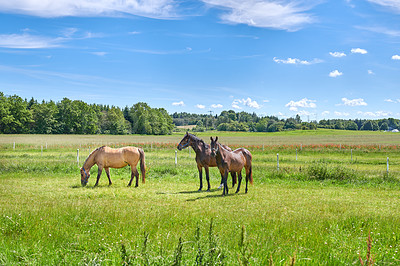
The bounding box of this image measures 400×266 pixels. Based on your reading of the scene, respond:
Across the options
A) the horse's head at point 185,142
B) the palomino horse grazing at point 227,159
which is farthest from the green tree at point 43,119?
the palomino horse grazing at point 227,159

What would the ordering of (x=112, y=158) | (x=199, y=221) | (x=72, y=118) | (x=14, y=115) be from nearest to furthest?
(x=199, y=221) < (x=112, y=158) < (x=14, y=115) < (x=72, y=118)

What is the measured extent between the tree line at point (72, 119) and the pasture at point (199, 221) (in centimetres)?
7884

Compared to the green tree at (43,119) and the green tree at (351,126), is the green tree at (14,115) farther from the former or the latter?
the green tree at (351,126)

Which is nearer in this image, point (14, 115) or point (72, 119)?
point (14, 115)

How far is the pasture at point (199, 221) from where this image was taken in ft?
15.1

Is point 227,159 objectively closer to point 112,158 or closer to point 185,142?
point 185,142

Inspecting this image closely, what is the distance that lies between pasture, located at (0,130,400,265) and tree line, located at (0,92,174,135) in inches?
3104

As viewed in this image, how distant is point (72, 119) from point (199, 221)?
97.9 m

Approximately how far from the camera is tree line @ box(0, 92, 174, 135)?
84000 millimetres

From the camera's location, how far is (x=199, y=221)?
709cm

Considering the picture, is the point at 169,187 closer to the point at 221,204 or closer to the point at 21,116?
the point at 221,204

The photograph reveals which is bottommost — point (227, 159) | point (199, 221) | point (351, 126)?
point (199, 221)

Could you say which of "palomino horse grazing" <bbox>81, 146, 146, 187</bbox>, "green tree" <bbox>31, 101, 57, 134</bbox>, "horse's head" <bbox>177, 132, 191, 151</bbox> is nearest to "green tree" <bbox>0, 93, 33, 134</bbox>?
"green tree" <bbox>31, 101, 57, 134</bbox>

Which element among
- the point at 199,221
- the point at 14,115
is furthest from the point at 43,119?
the point at 199,221
